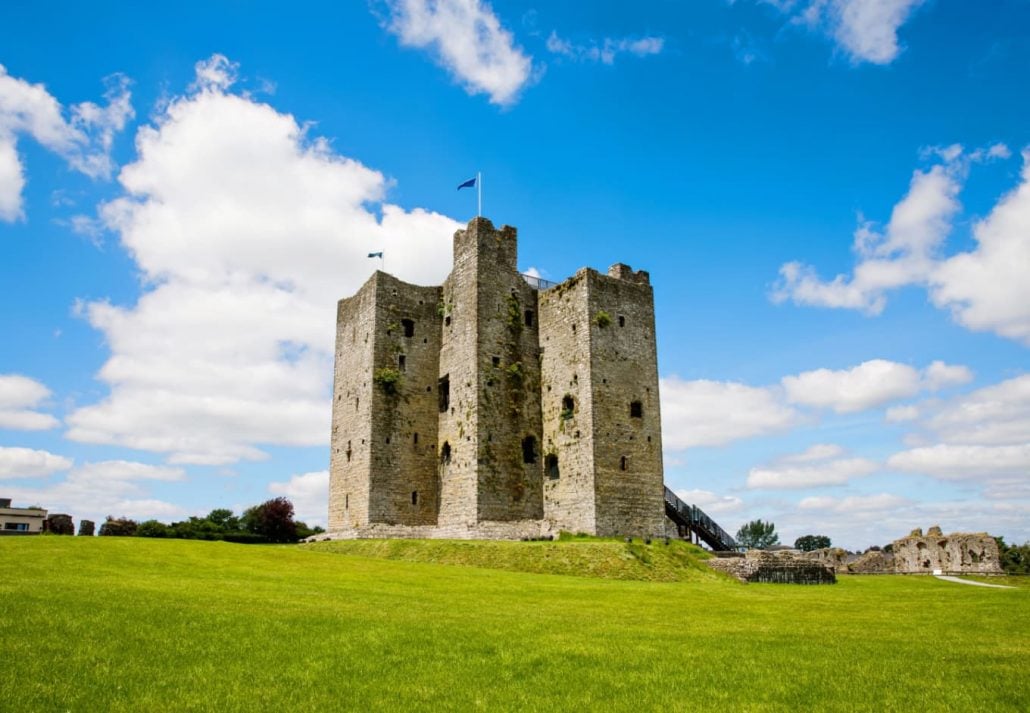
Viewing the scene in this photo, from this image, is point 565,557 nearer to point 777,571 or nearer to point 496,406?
point 777,571

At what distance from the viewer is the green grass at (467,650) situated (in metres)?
7.53

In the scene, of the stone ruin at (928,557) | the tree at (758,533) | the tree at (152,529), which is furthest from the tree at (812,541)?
the tree at (152,529)

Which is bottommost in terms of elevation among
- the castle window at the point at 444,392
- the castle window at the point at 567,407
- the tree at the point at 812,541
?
the tree at the point at 812,541

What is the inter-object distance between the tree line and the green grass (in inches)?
1089

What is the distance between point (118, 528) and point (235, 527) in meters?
11.2

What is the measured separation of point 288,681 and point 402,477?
1127 inches

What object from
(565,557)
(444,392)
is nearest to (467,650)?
(565,557)

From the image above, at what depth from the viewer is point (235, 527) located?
169 feet

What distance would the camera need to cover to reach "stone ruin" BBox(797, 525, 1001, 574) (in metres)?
35.3

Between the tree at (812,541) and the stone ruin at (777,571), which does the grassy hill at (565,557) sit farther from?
the tree at (812,541)

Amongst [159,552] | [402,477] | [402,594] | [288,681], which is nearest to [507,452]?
[402,477]

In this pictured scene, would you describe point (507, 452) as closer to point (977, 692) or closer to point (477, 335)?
point (477, 335)

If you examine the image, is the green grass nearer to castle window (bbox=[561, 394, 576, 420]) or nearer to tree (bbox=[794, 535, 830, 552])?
castle window (bbox=[561, 394, 576, 420])

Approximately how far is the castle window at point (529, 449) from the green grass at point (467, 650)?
1912cm
